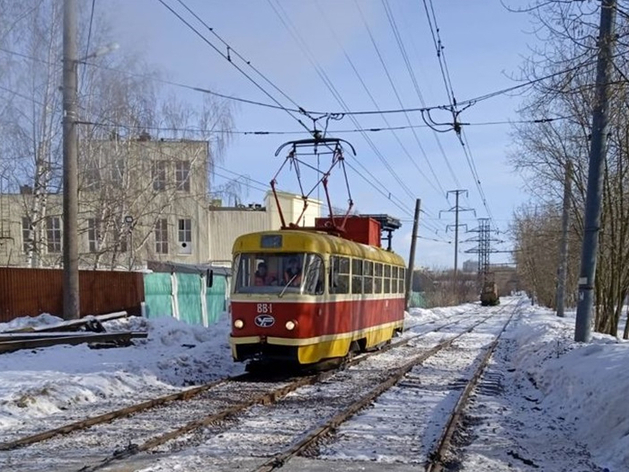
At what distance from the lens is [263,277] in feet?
41.8

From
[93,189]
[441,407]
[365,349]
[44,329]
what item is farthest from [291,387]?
[93,189]

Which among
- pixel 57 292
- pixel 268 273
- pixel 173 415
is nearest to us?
pixel 173 415

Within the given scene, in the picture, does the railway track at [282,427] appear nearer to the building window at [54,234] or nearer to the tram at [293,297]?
the tram at [293,297]

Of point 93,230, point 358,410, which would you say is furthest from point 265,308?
point 93,230

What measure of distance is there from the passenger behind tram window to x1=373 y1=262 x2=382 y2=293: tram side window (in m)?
4.70

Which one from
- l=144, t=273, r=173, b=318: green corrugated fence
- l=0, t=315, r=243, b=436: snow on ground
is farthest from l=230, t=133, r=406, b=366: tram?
l=144, t=273, r=173, b=318: green corrugated fence

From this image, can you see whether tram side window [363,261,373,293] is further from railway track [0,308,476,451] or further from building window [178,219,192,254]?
building window [178,219,192,254]

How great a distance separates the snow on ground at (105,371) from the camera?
30.4ft

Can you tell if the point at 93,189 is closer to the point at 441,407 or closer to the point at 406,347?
the point at 406,347

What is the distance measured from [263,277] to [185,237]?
1332 inches

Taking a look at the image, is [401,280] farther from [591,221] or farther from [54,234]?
[54,234]

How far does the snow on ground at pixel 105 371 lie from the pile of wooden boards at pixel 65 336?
26 cm

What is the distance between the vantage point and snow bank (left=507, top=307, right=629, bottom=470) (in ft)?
22.6

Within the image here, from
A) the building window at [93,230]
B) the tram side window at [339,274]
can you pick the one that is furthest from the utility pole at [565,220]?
the building window at [93,230]
